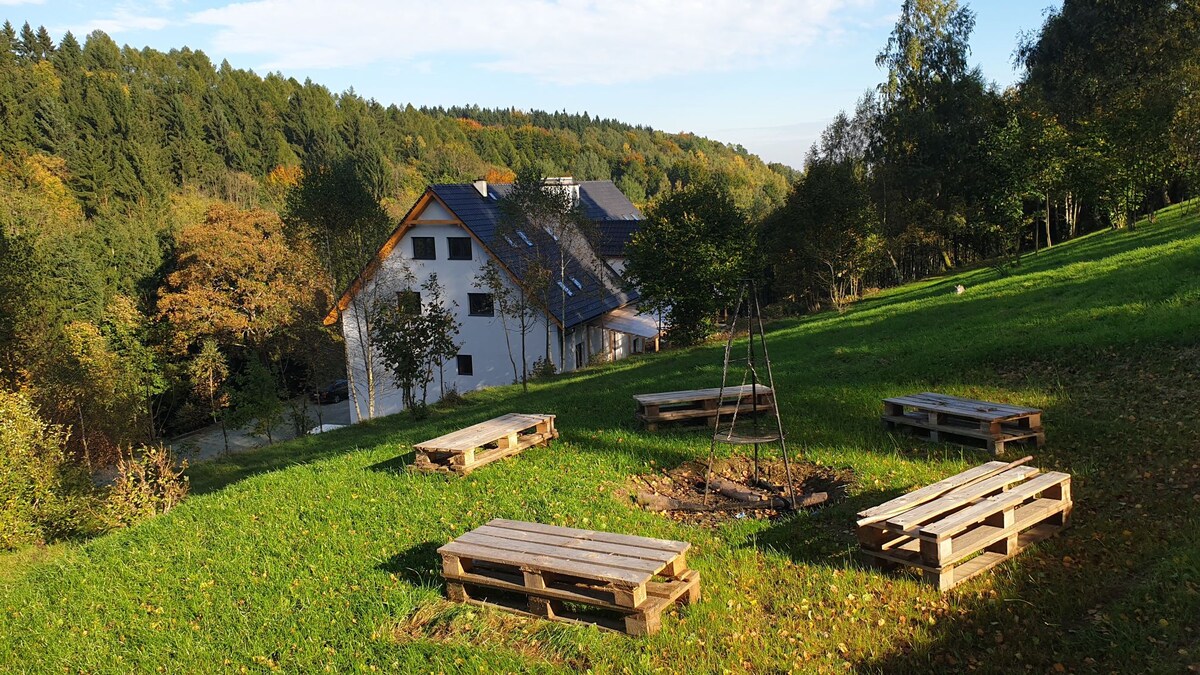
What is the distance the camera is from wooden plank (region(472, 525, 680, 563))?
6.24 m

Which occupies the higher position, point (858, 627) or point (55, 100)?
point (55, 100)

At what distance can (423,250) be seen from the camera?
3114cm

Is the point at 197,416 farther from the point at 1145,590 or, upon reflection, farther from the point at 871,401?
the point at 1145,590

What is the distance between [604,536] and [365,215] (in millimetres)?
21013

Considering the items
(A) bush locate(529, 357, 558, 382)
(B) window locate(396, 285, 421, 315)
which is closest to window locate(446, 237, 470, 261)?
(A) bush locate(529, 357, 558, 382)

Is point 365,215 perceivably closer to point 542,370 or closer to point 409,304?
point 409,304

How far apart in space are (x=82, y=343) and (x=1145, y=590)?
30.3 m

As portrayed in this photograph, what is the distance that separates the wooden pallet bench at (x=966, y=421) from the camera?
31.1 ft

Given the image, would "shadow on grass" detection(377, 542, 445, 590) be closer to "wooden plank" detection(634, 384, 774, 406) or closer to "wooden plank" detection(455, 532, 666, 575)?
"wooden plank" detection(455, 532, 666, 575)

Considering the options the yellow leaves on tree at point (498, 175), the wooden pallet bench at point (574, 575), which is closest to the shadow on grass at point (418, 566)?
the wooden pallet bench at point (574, 575)

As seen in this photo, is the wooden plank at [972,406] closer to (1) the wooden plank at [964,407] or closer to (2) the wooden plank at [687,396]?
(1) the wooden plank at [964,407]

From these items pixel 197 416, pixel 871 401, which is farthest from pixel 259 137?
pixel 871 401

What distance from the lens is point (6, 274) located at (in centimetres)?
2428

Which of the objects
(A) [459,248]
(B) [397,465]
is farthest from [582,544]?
(A) [459,248]
